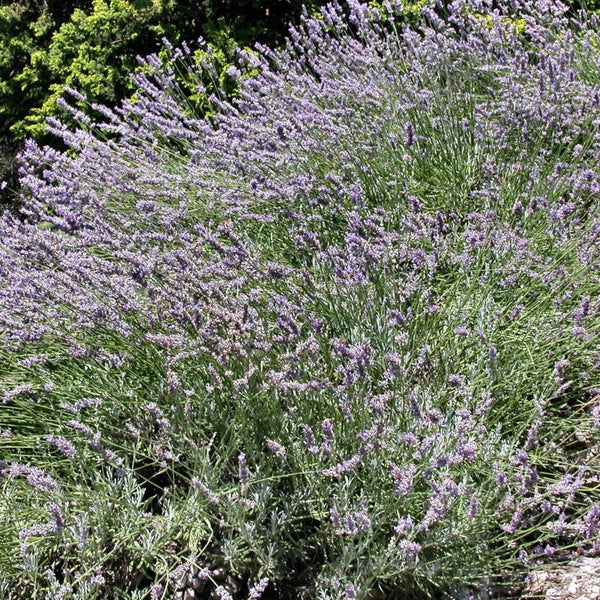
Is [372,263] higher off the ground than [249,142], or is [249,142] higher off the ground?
[249,142]

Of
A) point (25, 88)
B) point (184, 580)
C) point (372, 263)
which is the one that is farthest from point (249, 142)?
point (25, 88)

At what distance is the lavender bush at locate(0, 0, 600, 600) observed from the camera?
2.14 metres

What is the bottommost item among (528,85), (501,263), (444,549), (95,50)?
(444,549)

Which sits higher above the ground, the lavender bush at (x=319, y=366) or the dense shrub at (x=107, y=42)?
the dense shrub at (x=107, y=42)

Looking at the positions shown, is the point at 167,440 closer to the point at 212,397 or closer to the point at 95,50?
the point at 212,397

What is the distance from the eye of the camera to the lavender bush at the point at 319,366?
2143mm

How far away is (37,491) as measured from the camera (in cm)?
238

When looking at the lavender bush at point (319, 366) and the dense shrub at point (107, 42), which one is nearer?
the lavender bush at point (319, 366)

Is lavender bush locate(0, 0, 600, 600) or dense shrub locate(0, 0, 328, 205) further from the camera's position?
dense shrub locate(0, 0, 328, 205)

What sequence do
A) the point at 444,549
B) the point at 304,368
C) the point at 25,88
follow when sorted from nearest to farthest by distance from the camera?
the point at 444,549 < the point at 304,368 < the point at 25,88

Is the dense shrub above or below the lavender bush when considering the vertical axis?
above

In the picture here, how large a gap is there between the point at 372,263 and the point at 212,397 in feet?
2.28

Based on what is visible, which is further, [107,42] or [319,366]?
[107,42]

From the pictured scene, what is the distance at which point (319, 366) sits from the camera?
238 cm
